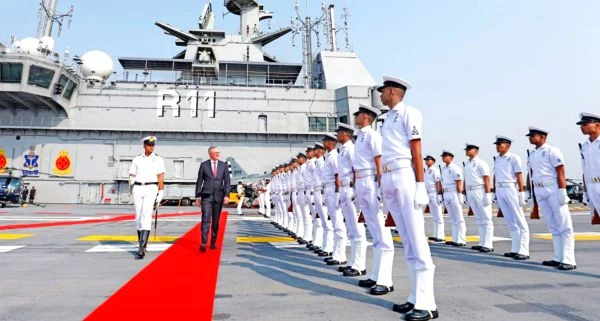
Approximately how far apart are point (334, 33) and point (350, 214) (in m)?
35.5

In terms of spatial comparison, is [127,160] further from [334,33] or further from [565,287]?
[565,287]

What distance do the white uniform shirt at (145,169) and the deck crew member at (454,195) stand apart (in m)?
6.41

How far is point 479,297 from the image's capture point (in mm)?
3311

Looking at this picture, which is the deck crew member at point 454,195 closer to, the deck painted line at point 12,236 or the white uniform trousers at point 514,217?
the white uniform trousers at point 514,217

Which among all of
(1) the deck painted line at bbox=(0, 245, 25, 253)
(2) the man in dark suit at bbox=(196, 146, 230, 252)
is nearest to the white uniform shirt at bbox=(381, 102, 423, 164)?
(2) the man in dark suit at bbox=(196, 146, 230, 252)

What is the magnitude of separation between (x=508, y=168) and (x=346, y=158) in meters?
3.59

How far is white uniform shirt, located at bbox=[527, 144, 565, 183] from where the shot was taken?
5.38 m

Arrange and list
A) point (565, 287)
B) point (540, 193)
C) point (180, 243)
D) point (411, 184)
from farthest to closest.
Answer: point (180, 243), point (540, 193), point (565, 287), point (411, 184)

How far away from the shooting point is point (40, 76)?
84.0 feet

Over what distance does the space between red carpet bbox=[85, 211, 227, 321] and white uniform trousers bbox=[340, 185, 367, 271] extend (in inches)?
73.2

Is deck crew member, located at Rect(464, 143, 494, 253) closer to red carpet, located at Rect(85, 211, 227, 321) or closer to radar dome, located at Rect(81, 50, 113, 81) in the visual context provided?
red carpet, located at Rect(85, 211, 227, 321)

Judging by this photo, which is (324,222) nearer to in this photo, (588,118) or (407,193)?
(407,193)

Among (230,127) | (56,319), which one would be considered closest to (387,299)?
(56,319)

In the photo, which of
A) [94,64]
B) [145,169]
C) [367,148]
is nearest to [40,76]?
[94,64]
